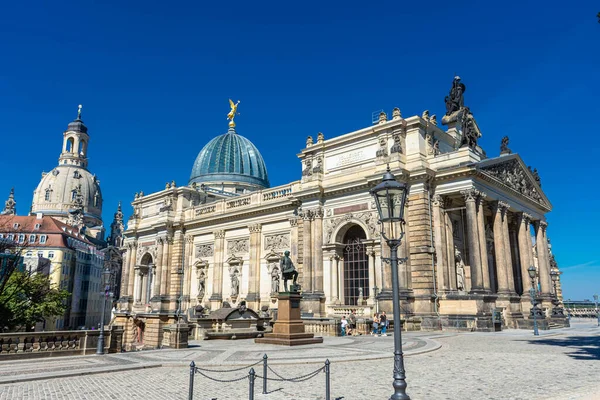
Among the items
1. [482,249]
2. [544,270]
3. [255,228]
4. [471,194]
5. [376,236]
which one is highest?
[471,194]

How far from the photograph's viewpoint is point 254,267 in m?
43.3

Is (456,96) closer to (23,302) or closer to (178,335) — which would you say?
(178,335)

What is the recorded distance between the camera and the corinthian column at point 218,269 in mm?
46031

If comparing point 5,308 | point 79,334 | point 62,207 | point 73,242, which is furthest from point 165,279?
point 62,207

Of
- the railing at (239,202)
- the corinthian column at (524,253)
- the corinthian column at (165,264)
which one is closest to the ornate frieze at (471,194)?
the corinthian column at (524,253)

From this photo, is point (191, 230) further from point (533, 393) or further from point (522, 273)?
point (533, 393)

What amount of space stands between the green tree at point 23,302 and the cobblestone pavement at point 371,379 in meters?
19.7

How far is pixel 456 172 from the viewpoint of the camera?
102 feet

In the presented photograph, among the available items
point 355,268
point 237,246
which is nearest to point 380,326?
point 355,268

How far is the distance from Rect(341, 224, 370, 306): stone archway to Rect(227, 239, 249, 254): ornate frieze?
1254 centimetres

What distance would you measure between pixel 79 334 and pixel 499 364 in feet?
50.4

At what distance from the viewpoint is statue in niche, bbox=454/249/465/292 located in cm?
3379

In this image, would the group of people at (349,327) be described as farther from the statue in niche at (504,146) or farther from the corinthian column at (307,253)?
the statue in niche at (504,146)

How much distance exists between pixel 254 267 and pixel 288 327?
2304 centimetres
